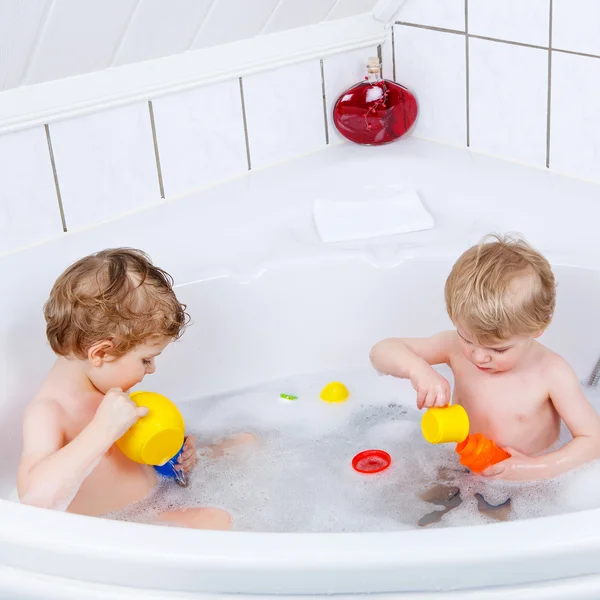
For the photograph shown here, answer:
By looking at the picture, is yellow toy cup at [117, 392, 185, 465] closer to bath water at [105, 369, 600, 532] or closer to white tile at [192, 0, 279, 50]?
bath water at [105, 369, 600, 532]

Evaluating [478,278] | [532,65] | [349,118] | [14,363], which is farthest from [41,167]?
[532,65]

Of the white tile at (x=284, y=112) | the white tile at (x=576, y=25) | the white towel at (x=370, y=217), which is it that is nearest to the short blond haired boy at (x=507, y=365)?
the white towel at (x=370, y=217)

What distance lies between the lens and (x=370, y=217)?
1815 mm

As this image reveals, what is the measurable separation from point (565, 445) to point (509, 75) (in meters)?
0.78

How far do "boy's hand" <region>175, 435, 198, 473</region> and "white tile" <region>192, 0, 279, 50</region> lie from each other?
29.2 inches

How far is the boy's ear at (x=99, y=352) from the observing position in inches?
51.8

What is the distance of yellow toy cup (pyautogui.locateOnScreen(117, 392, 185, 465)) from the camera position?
129 centimetres

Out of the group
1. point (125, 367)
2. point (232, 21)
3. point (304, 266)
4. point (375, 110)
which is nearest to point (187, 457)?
point (125, 367)

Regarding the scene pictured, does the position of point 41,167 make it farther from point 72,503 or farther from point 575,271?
point 575,271

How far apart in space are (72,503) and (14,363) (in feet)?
0.97

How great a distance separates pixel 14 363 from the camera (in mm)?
1523

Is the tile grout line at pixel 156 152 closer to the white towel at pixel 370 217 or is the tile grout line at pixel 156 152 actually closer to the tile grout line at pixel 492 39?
the white towel at pixel 370 217

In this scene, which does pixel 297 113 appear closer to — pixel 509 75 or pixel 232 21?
pixel 232 21

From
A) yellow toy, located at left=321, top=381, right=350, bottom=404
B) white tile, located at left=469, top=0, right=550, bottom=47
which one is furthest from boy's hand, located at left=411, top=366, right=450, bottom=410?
white tile, located at left=469, top=0, right=550, bottom=47
